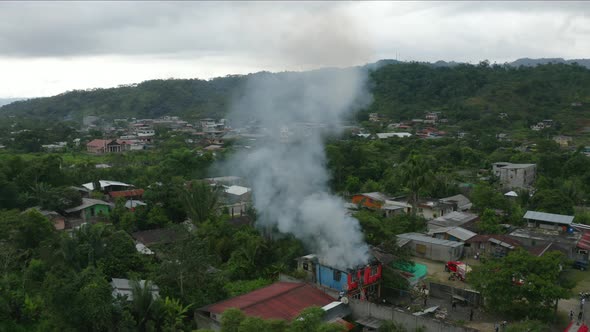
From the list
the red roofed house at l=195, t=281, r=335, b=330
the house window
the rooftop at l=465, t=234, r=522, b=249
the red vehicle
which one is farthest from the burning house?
the rooftop at l=465, t=234, r=522, b=249

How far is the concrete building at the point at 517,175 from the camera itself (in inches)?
1455

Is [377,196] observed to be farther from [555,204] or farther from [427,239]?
[555,204]

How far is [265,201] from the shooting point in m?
21.3

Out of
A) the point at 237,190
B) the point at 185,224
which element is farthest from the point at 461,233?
the point at 237,190

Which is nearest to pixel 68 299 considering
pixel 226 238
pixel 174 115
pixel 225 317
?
pixel 225 317

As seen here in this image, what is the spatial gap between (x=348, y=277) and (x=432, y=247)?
725cm

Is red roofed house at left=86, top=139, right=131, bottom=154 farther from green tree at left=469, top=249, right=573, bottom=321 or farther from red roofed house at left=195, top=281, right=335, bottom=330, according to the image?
green tree at left=469, top=249, right=573, bottom=321

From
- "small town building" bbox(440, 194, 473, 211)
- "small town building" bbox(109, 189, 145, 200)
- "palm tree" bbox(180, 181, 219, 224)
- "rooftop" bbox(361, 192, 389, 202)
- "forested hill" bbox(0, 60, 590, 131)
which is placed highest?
"forested hill" bbox(0, 60, 590, 131)

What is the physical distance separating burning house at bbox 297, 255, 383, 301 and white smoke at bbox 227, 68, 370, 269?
26 cm

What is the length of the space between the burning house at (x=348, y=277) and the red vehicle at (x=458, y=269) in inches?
163

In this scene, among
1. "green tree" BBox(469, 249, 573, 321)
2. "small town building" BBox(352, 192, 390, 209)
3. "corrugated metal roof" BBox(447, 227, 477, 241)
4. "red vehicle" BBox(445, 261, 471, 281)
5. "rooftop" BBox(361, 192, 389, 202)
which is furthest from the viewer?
"rooftop" BBox(361, 192, 389, 202)

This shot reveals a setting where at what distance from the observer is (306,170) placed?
22547mm

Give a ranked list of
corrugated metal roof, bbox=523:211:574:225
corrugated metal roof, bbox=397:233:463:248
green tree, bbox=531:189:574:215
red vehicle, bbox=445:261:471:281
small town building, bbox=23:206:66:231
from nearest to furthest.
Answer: red vehicle, bbox=445:261:471:281 → corrugated metal roof, bbox=397:233:463:248 → small town building, bbox=23:206:66:231 → corrugated metal roof, bbox=523:211:574:225 → green tree, bbox=531:189:574:215

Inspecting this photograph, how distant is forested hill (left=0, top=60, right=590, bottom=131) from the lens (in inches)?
2889
